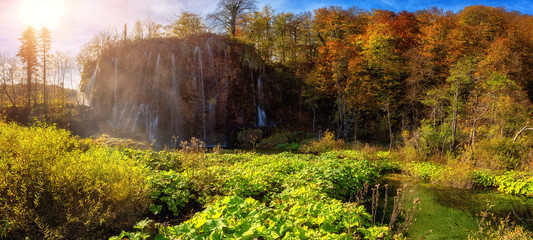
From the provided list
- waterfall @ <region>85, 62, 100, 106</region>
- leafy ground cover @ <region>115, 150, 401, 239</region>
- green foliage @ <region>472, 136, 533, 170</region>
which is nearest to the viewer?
leafy ground cover @ <region>115, 150, 401, 239</region>

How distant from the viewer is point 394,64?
70.6 feet

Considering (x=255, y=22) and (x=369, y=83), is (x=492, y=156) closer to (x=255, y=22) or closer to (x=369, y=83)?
(x=369, y=83)

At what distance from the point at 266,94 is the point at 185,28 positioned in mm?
17136

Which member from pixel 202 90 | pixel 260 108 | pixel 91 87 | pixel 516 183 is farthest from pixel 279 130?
pixel 91 87

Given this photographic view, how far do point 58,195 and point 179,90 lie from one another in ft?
77.0

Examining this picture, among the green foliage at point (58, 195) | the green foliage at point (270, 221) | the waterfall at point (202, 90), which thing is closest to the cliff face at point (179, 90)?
the waterfall at point (202, 90)

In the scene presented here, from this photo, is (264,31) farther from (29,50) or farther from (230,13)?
(29,50)

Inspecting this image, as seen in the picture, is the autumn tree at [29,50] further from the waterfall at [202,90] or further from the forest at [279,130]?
the waterfall at [202,90]

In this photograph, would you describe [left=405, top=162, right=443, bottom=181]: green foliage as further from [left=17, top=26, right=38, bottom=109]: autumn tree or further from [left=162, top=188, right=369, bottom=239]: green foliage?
[left=17, top=26, right=38, bottom=109]: autumn tree

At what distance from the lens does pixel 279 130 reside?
2392 cm

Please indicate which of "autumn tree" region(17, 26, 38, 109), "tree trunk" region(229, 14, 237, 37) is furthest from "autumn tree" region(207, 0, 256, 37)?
"autumn tree" region(17, 26, 38, 109)

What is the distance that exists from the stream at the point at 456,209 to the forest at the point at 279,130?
0.25 feet

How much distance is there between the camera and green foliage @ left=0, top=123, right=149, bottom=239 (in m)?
3.13

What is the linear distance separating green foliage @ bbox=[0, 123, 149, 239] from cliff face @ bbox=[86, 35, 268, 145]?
70.6 feet
